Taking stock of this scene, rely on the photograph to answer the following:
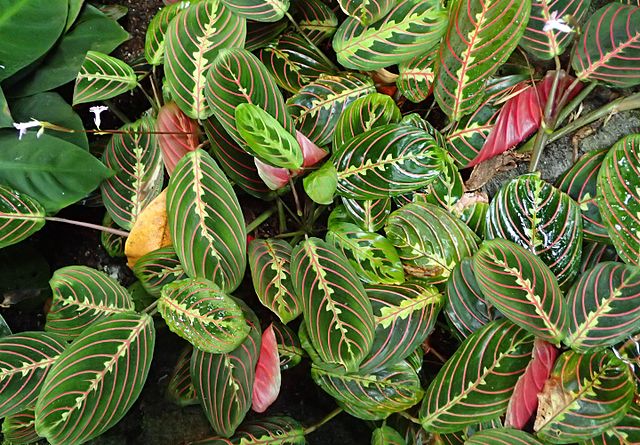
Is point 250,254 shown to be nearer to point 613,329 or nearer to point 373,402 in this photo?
point 373,402

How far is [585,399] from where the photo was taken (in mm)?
1006

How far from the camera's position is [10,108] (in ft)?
4.67

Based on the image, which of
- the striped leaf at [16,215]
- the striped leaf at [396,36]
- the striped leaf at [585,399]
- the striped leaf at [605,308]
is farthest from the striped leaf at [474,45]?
the striped leaf at [16,215]

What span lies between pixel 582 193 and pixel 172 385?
1069mm

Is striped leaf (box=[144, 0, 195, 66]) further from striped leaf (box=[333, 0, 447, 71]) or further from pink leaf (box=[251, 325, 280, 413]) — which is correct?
pink leaf (box=[251, 325, 280, 413])

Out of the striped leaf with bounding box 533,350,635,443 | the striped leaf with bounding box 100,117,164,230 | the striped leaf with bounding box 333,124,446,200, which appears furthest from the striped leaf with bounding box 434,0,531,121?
the striped leaf with bounding box 100,117,164,230

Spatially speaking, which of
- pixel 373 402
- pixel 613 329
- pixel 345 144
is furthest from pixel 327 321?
pixel 613 329

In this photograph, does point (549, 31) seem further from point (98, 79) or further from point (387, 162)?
point (98, 79)

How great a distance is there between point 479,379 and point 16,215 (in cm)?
109

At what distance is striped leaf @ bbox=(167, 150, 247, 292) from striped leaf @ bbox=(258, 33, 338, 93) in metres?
0.37

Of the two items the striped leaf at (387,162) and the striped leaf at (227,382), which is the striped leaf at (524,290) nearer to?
the striped leaf at (387,162)

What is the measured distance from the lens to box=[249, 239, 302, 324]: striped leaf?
116 cm

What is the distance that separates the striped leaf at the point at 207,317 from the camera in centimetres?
109

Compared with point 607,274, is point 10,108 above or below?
below
